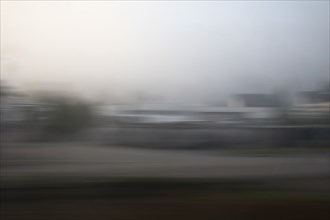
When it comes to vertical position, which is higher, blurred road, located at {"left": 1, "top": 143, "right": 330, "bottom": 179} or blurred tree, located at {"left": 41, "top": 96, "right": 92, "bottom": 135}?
blurred tree, located at {"left": 41, "top": 96, "right": 92, "bottom": 135}

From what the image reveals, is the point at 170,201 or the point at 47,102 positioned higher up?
the point at 47,102

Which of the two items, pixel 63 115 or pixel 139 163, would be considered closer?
pixel 139 163

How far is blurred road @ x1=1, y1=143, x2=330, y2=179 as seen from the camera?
5.09 meters

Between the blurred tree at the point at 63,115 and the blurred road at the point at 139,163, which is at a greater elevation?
the blurred tree at the point at 63,115

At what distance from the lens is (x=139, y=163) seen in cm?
525

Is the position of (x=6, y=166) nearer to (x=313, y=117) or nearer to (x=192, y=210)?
(x=192, y=210)

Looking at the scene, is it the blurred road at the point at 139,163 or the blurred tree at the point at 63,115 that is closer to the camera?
the blurred road at the point at 139,163

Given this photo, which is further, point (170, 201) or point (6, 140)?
point (6, 140)

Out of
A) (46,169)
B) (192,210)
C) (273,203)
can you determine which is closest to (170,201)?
(192,210)

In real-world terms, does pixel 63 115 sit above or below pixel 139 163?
above

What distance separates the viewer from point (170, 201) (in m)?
4.47

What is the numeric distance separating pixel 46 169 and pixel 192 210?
1943mm

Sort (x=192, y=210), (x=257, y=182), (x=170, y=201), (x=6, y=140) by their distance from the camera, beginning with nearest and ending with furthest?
(x=192, y=210) → (x=170, y=201) → (x=257, y=182) → (x=6, y=140)

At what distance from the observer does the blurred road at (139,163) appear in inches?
200
